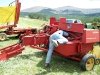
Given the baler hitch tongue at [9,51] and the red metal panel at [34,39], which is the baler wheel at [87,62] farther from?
the baler hitch tongue at [9,51]

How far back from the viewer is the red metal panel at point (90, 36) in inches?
406

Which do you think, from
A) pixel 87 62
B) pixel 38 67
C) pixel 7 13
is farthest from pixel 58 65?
pixel 7 13

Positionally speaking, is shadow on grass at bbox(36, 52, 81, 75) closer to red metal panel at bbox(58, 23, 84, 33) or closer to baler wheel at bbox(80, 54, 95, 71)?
baler wheel at bbox(80, 54, 95, 71)

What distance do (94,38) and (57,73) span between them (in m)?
2.09

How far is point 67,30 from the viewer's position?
11.1 m

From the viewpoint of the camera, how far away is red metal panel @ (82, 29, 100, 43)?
1032 cm

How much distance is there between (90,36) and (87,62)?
968 mm

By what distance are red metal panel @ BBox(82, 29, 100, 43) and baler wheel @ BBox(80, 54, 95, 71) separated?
1.86 ft

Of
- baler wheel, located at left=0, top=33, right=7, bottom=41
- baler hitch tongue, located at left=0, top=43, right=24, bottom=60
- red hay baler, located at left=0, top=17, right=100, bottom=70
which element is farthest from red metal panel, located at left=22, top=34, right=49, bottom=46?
baler wheel, located at left=0, top=33, right=7, bottom=41

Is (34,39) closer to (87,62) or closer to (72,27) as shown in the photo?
(72,27)

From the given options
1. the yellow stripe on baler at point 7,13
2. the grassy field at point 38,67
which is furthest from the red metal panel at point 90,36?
the yellow stripe on baler at point 7,13

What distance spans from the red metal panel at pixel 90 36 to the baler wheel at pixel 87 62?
57 cm

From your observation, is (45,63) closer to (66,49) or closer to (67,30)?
(66,49)

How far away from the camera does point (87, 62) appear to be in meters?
10.3
